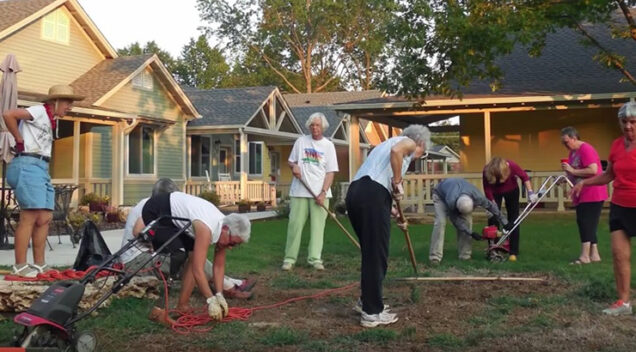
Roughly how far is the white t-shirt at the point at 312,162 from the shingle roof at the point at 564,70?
9.23 m

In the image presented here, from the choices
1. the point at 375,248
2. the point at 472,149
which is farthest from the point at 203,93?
the point at 375,248

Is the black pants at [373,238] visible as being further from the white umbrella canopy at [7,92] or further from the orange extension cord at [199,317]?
the white umbrella canopy at [7,92]

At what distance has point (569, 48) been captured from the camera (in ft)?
61.1

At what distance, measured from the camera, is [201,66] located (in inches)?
2506

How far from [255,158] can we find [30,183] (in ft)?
68.9

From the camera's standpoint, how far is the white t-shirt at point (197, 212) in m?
4.73

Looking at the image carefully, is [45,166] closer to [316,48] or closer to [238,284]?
[238,284]

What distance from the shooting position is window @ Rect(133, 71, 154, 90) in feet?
66.6

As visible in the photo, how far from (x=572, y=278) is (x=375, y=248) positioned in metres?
2.82

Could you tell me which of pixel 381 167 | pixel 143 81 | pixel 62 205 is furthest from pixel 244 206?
pixel 381 167

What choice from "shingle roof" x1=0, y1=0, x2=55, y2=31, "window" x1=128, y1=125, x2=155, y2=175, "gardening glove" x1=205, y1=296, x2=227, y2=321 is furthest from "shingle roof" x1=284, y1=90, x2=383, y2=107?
"gardening glove" x1=205, y1=296, x2=227, y2=321

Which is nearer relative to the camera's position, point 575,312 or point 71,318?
point 71,318

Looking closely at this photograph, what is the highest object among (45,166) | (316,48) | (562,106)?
(316,48)

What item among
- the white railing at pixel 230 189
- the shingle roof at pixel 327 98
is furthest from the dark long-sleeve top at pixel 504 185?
the shingle roof at pixel 327 98
